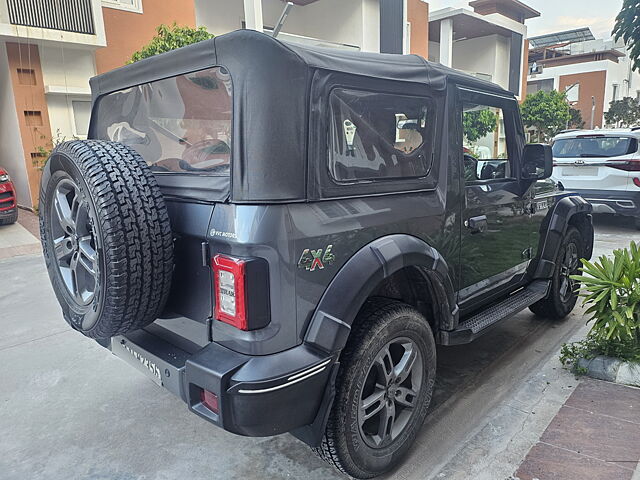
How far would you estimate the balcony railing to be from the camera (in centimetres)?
946

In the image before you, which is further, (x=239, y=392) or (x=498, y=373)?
(x=498, y=373)

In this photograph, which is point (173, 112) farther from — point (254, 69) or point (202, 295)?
point (202, 295)

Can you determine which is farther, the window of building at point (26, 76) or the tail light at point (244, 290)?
the window of building at point (26, 76)

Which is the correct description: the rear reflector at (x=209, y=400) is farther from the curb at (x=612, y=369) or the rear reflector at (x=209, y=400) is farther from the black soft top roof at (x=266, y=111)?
the curb at (x=612, y=369)

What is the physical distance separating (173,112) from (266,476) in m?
1.94

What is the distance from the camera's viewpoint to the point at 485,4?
28.9 metres

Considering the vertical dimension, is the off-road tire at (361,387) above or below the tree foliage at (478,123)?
below

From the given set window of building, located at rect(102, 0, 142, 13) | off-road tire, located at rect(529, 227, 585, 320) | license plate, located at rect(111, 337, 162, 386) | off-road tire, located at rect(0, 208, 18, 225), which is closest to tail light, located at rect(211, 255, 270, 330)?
license plate, located at rect(111, 337, 162, 386)

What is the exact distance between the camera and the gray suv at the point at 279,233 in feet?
6.36

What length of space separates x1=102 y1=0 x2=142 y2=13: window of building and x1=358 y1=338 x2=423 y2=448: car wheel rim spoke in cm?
1150

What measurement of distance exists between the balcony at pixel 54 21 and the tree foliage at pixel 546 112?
73.7 feet

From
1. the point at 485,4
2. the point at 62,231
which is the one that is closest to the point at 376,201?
the point at 62,231

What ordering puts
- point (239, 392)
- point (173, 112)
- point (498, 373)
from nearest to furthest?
point (239, 392) → point (173, 112) → point (498, 373)

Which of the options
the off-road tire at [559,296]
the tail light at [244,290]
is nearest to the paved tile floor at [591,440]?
the off-road tire at [559,296]
